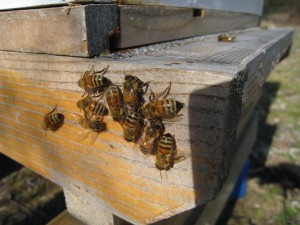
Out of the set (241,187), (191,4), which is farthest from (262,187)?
(191,4)

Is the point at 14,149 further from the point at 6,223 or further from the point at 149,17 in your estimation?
the point at 6,223

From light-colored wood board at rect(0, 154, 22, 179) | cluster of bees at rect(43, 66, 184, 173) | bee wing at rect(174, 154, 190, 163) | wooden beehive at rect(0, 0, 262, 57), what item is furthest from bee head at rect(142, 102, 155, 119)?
light-colored wood board at rect(0, 154, 22, 179)

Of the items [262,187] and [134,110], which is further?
[262,187]

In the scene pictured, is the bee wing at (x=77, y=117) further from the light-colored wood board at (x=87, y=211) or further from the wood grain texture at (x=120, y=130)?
the light-colored wood board at (x=87, y=211)

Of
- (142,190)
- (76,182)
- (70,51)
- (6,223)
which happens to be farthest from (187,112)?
(6,223)

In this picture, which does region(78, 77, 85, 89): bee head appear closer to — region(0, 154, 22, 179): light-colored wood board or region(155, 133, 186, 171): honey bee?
region(155, 133, 186, 171): honey bee

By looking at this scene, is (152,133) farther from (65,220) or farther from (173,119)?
(65,220)

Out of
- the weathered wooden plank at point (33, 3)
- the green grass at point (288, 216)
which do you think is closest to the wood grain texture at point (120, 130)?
the weathered wooden plank at point (33, 3)

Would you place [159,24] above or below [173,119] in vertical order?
above
